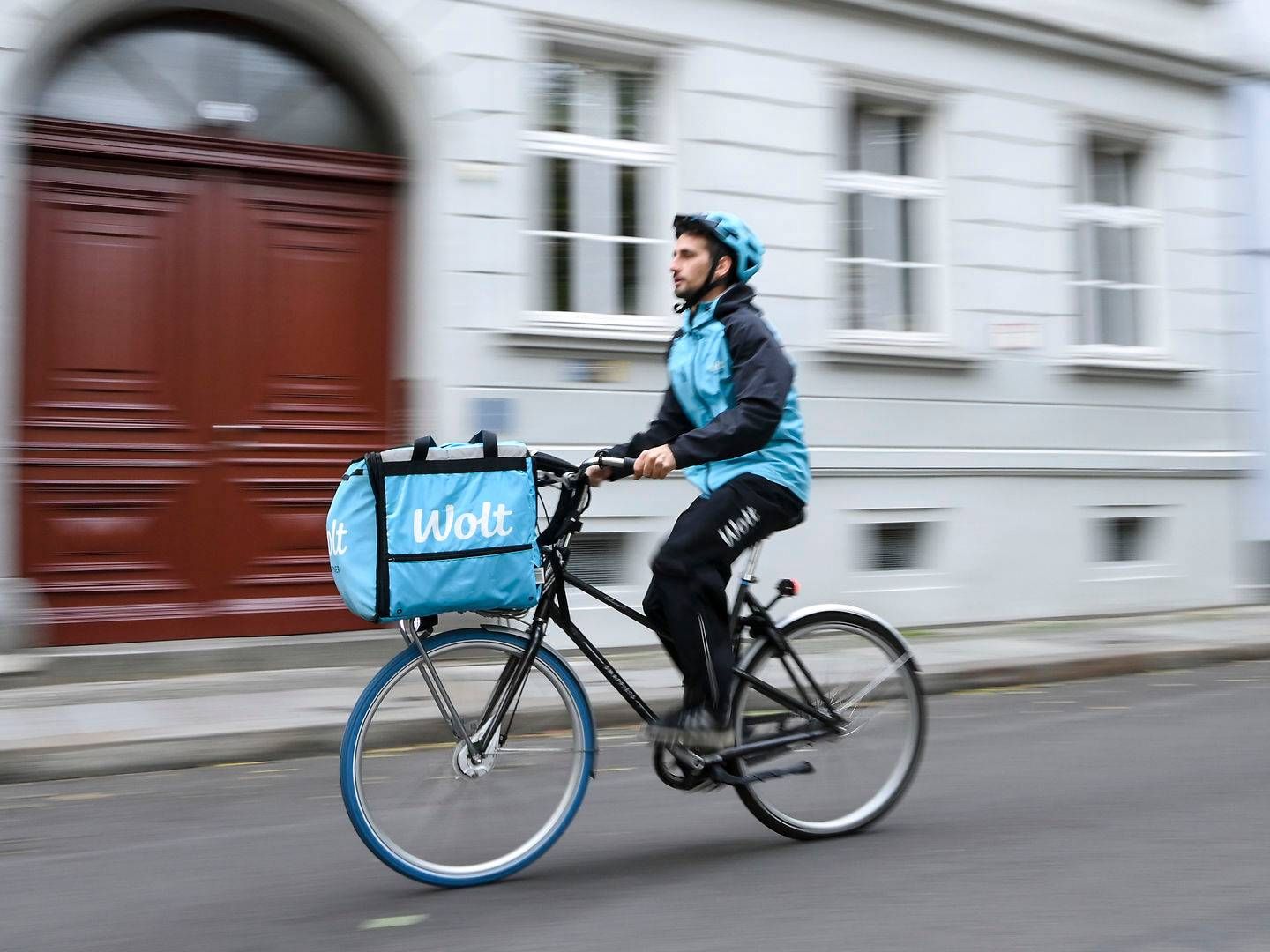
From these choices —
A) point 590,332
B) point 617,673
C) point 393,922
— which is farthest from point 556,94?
point 393,922

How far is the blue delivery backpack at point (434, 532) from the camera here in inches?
144

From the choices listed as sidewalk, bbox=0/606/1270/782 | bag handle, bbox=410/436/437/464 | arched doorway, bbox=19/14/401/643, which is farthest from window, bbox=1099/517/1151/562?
bag handle, bbox=410/436/437/464

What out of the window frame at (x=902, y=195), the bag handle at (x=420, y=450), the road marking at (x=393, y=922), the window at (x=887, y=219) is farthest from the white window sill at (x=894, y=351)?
the road marking at (x=393, y=922)

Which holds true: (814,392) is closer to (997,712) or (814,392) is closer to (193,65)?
(997,712)

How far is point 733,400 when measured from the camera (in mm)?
4117

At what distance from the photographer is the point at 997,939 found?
3.40 meters

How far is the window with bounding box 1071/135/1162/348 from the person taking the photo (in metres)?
11.6

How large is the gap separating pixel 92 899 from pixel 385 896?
2.68 feet

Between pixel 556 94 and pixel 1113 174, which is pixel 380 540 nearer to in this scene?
pixel 556 94

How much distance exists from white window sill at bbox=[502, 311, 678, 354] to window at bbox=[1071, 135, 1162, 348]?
410 cm

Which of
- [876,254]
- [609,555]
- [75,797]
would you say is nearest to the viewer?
[75,797]

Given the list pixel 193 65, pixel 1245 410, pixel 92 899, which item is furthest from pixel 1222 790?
pixel 1245 410

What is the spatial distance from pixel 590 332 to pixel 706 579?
5120mm

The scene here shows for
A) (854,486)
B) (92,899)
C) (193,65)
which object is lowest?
(92,899)
